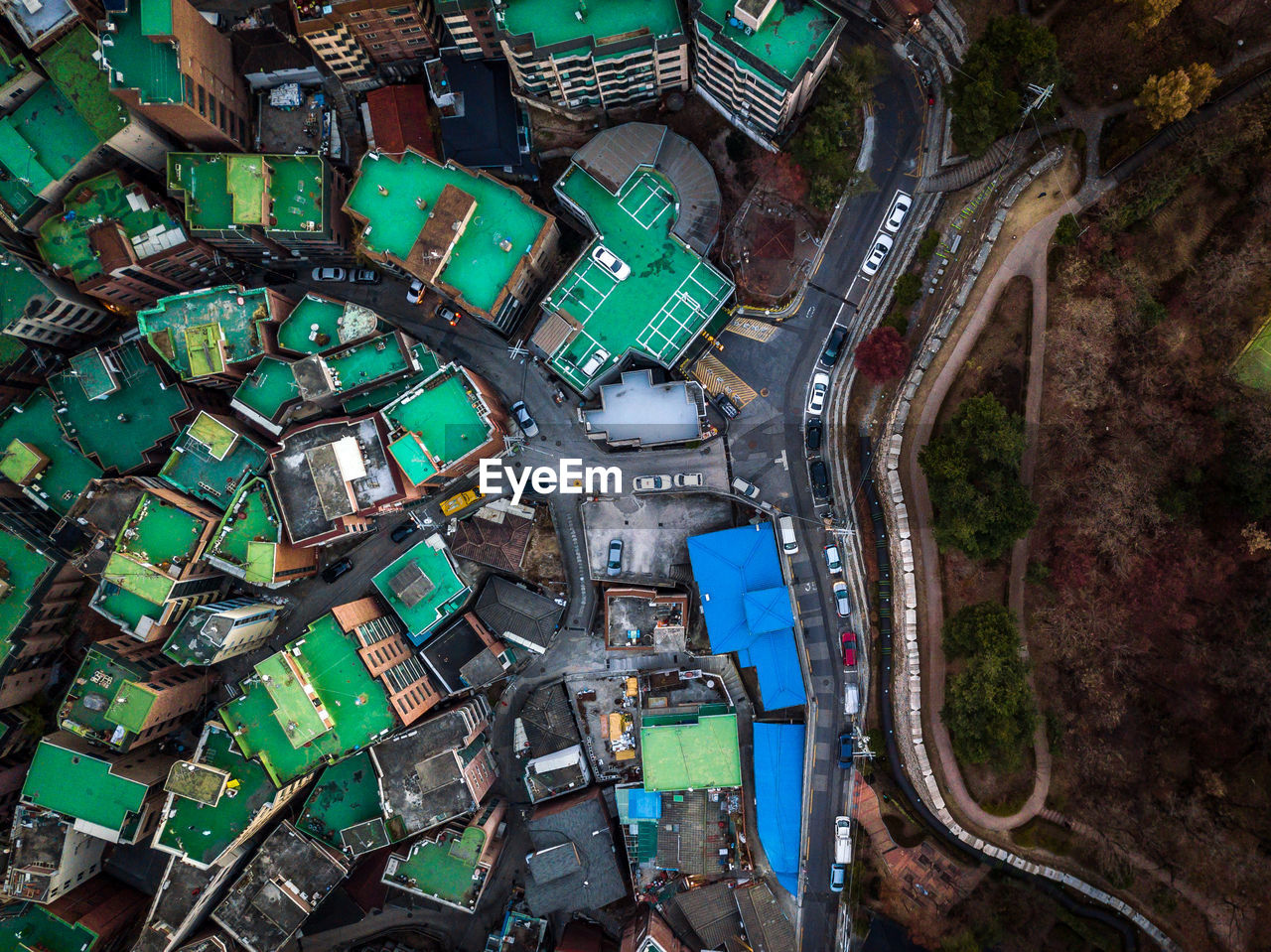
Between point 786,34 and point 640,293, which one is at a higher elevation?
point 786,34

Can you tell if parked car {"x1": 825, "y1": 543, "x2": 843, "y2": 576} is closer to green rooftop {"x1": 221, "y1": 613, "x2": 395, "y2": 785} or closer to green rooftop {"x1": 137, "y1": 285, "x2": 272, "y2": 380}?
green rooftop {"x1": 221, "y1": 613, "x2": 395, "y2": 785}

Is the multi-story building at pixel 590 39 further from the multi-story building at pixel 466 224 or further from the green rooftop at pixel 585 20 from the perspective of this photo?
the multi-story building at pixel 466 224

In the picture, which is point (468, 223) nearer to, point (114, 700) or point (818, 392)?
point (818, 392)

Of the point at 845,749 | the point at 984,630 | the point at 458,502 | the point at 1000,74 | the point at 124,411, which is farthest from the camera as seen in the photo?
the point at 458,502

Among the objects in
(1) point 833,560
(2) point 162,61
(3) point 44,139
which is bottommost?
(1) point 833,560

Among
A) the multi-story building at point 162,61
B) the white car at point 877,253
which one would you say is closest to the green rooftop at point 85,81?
the multi-story building at point 162,61

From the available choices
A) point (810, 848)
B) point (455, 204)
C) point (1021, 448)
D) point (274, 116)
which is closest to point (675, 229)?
point (455, 204)

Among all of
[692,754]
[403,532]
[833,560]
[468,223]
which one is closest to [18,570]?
[403,532]
